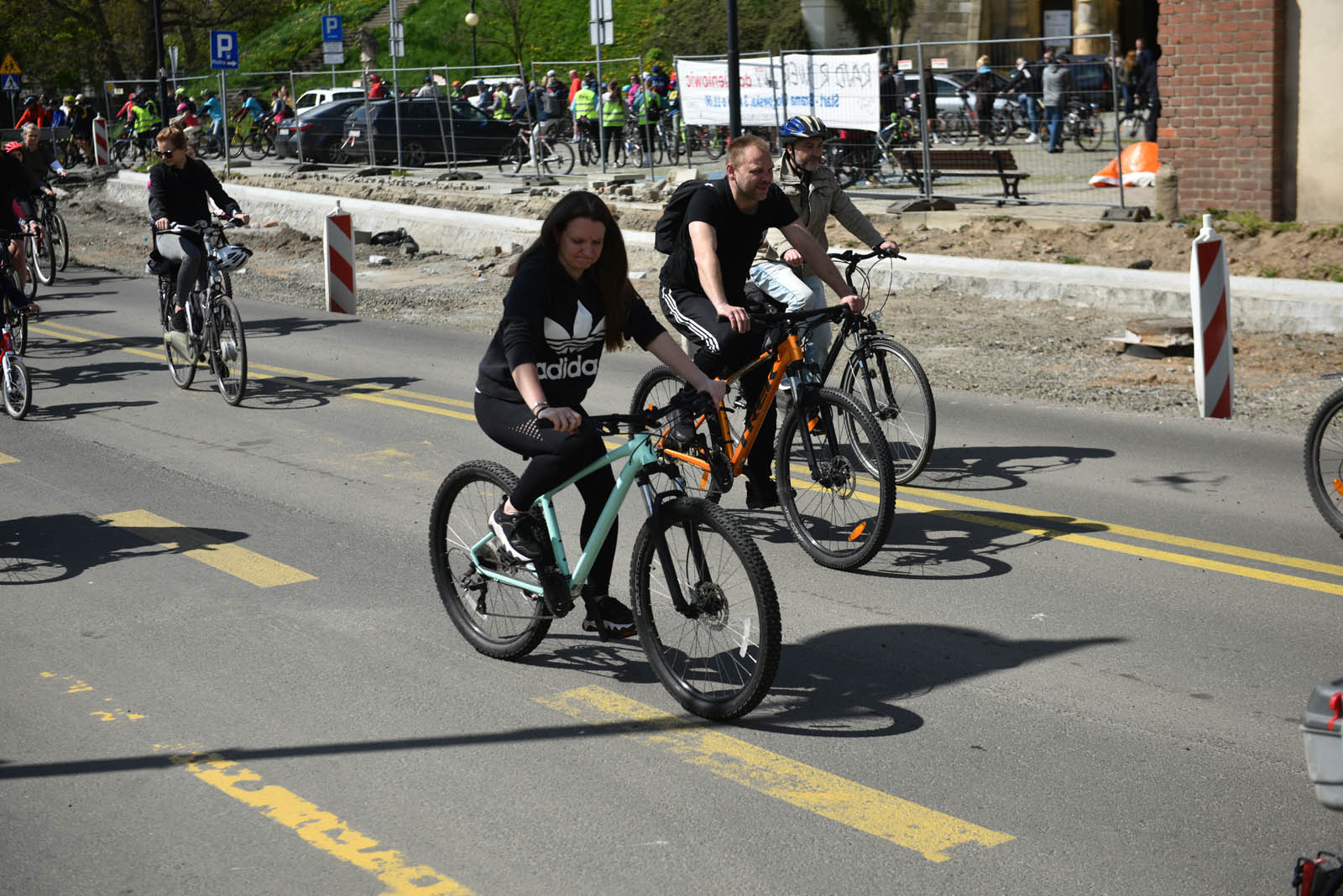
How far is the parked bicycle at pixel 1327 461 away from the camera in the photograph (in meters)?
6.90

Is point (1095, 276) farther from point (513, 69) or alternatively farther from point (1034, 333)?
point (513, 69)

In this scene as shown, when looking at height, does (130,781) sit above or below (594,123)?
below

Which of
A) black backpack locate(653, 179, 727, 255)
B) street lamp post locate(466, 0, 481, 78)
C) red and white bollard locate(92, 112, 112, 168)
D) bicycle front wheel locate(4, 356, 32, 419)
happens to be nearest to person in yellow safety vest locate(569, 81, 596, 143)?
red and white bollard locate(92, 112, 112, 168)

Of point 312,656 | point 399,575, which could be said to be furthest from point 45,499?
point 312,656

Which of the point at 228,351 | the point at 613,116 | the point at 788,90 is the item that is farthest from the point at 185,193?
the point at 613,116

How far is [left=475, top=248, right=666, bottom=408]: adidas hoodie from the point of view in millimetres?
4992

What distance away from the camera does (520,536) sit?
205 inches

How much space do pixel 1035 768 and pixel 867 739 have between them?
21.8 inches

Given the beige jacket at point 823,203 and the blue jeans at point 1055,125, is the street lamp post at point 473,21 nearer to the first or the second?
the blue jeans at point 1055,125

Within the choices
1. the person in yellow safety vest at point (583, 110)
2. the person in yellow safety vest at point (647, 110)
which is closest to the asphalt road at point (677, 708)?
the person in yellow safety vest at point (647, 110)

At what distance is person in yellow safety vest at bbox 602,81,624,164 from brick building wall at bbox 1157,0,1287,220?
12950mm

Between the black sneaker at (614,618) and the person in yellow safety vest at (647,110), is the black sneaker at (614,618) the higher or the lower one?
the lower one

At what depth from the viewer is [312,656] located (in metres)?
5.69

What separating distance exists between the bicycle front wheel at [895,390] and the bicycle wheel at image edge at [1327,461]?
1.83 meters
